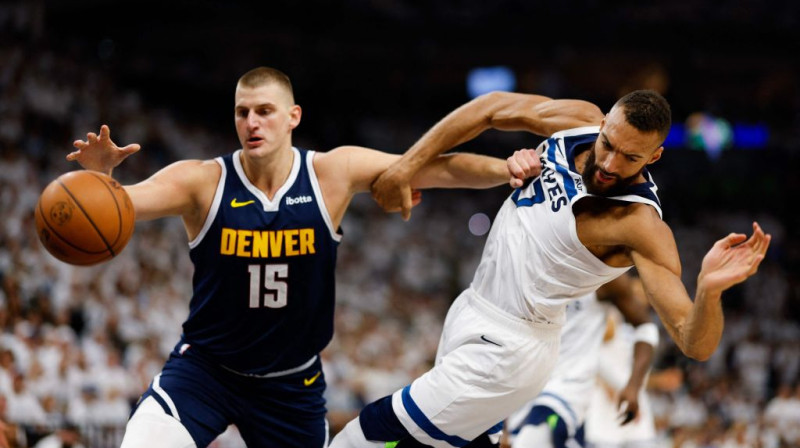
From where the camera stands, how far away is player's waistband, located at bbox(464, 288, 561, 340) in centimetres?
439

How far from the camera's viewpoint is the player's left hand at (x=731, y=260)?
347cm

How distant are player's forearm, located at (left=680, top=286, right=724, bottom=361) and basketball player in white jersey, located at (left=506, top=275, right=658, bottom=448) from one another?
2541mm

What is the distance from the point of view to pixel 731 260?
354 centimetres

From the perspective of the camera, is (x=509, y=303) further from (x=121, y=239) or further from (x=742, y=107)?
(x=742, y=107)

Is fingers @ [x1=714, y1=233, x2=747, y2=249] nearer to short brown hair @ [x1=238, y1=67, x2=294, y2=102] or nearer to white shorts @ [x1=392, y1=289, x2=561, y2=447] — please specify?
white shorts @ [x1=392, y1=289, x2=561, y2=447]

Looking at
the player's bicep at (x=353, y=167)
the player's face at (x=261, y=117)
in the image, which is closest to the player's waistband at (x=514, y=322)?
the player's bicep at (x=353, y=167)

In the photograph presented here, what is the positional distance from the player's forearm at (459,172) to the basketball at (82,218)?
1503 millimetres

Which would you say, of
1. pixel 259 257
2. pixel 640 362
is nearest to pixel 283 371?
pixel 259 257

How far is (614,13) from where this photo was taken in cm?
2173

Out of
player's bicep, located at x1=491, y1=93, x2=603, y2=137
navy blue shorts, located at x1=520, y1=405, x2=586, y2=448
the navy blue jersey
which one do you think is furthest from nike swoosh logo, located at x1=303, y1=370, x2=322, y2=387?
navy blue shorts, located at x1=520, y1=405, x2=586, y2=448

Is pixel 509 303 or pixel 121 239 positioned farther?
pixel 509 303

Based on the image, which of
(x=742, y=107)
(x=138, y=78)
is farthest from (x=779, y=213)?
(x=138, y=78)

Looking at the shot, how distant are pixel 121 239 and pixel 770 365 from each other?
50.8ft

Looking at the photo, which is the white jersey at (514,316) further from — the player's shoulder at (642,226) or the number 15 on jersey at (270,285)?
the number 15 on jersey at (270,285)
